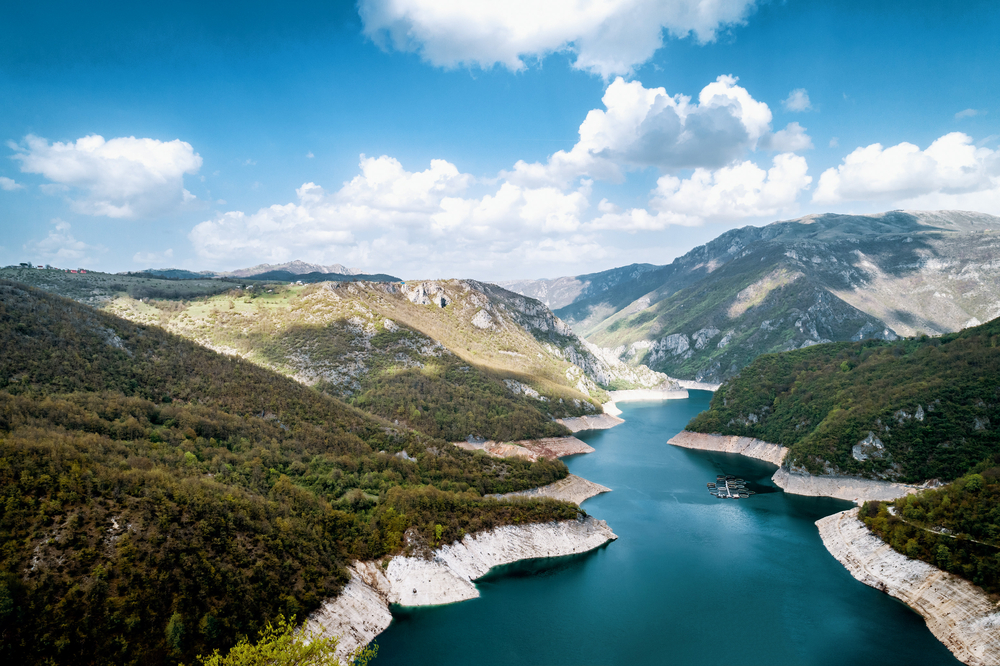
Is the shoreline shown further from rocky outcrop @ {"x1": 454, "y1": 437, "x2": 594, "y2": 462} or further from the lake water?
rocky outcrop @ {"x1": 454, "y1": 437, "x2": 594, "y2": 462}

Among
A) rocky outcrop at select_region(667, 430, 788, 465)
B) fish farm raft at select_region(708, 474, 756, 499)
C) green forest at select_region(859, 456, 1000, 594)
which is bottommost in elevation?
fish farm raft at select_region(708, 474, 756, 499)

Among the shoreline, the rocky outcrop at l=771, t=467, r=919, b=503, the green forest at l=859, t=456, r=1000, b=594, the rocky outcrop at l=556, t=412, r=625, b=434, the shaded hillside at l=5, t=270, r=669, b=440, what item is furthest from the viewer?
the rocky outcrop at l=556, t=412, r=625, b=434

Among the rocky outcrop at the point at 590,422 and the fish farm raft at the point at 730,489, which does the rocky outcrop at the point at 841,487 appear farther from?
the rocky outcrop at the point at 590,422

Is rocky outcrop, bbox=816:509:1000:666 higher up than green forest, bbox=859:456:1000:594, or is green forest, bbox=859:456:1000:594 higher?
green forest, bbox=859:456:1000:594

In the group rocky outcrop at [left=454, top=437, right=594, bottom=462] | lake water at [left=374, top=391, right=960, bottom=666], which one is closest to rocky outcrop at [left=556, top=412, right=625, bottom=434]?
rocky outcrop at [left=454, top=437, right=594, bottom=462]

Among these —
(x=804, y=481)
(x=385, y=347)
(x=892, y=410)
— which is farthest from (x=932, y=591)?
(x=385, y=347)

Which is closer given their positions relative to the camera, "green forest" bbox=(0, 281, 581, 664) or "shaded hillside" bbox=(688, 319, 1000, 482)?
"green forest" bbox=(0, 281, 581, 664)

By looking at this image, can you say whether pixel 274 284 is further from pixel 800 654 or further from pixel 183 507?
pixel 800 654

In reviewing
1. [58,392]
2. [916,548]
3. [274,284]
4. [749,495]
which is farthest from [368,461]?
[274,284]

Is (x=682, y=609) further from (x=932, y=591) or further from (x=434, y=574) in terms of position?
(x=434, y=574)
